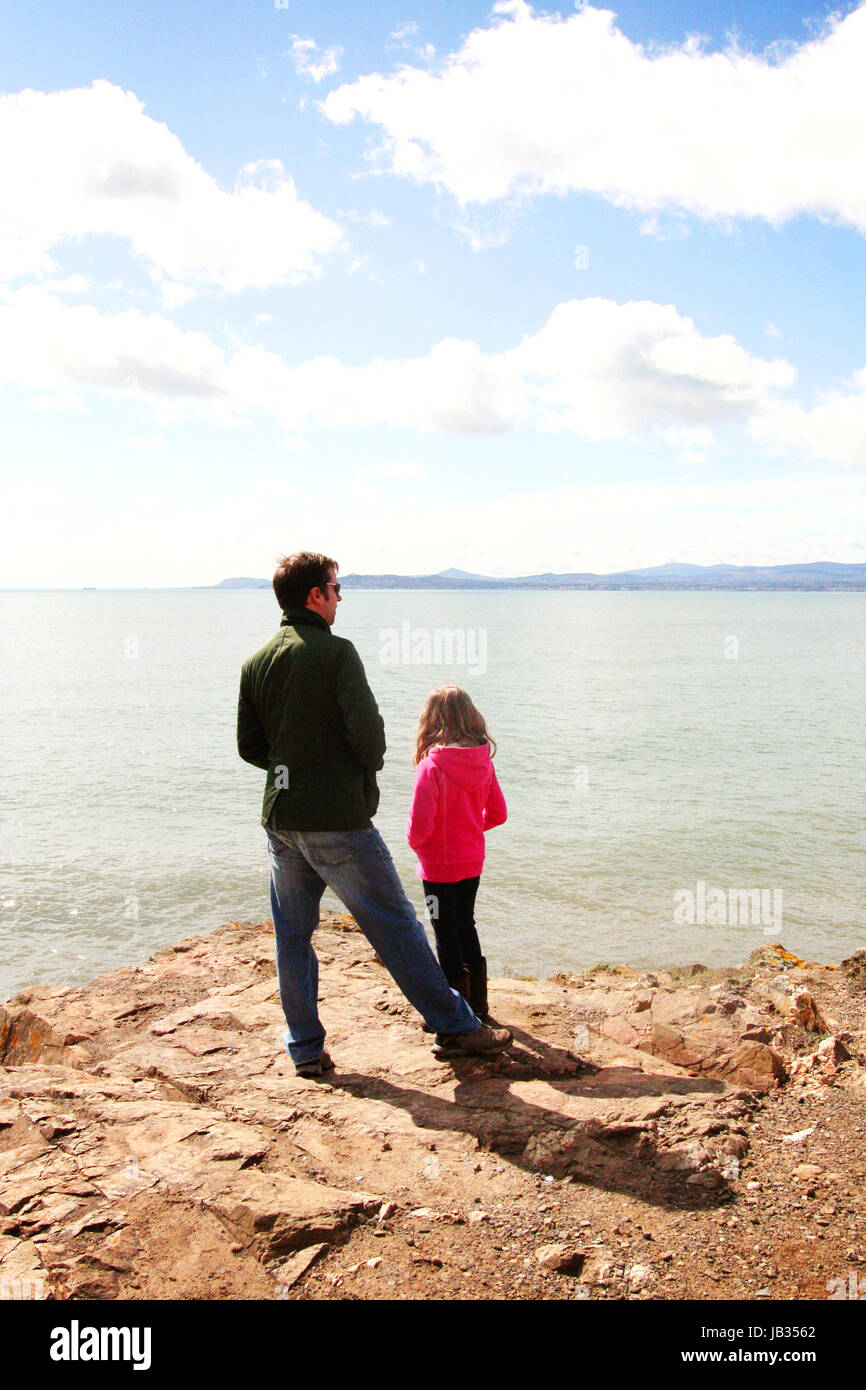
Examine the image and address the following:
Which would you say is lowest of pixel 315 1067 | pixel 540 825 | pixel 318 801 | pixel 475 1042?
pixel 540 825

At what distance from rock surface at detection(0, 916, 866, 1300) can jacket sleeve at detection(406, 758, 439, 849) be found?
129cm

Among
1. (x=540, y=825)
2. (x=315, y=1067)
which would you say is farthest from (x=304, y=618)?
(x=540, y=825)

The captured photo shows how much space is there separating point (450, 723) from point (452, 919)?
123 centimetres

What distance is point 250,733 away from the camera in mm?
4844

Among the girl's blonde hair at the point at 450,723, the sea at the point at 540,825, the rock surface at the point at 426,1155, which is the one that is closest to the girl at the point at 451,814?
the girl's blonde hair at the point at 450,723

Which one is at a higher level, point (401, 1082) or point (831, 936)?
point (401, 1082)

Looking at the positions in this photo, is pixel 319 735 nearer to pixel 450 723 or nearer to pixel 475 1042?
pixel 450 723

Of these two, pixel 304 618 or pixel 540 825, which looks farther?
pixel 540 825

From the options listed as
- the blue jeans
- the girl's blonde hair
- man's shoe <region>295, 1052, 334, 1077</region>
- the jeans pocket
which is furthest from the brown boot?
the jeans pocket

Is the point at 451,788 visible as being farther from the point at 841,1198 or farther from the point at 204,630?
the point at 204,630

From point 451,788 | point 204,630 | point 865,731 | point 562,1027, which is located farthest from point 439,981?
point 204,630

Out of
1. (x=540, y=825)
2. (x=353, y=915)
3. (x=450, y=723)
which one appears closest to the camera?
(x=353, y=915)
